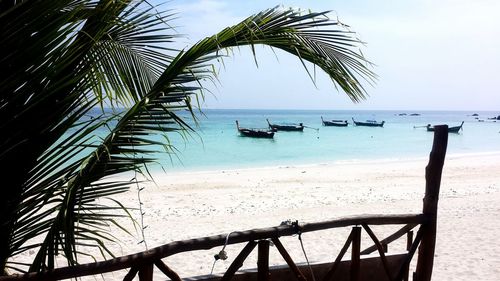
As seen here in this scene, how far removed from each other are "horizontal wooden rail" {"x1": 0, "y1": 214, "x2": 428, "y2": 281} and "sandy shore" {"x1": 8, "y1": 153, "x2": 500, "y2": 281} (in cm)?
123

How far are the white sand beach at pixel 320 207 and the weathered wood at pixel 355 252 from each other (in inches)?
110

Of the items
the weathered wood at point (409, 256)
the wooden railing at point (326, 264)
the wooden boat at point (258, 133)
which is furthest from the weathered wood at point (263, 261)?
the wooden boat at point (258, 133)

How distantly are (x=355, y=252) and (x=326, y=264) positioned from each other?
28 centimetres

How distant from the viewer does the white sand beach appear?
718 cm

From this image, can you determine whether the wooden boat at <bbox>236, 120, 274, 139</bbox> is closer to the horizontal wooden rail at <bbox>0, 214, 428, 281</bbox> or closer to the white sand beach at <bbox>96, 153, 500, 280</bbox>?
the white sand beach at <bbox>96, 153, 500, 280</bbox>

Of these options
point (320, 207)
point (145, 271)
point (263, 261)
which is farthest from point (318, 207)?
point (145, 271)

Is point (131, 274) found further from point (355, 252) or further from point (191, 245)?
point (355, 252)

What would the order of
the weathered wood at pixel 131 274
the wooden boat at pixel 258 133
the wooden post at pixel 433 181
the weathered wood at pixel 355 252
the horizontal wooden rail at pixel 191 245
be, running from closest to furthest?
1. the horizontal wooden rail at pixel 191 245
2. the weathered wood at pixel 131 274
3. the weathered wood at pixel 355 252
4. the wooden post at pixel 433 181
5. the wooden boat at pixel 258 133

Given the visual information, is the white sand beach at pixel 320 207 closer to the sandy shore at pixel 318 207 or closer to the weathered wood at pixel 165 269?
the sandy shore at pixel 318 207

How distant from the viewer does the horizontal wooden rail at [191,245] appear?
2.29 metres

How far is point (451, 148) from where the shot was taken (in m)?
37.5

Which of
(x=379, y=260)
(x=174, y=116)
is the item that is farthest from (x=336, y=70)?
(x=379, y=260)

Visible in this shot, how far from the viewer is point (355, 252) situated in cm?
367

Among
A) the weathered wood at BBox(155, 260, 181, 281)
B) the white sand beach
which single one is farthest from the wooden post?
the white sand beach
